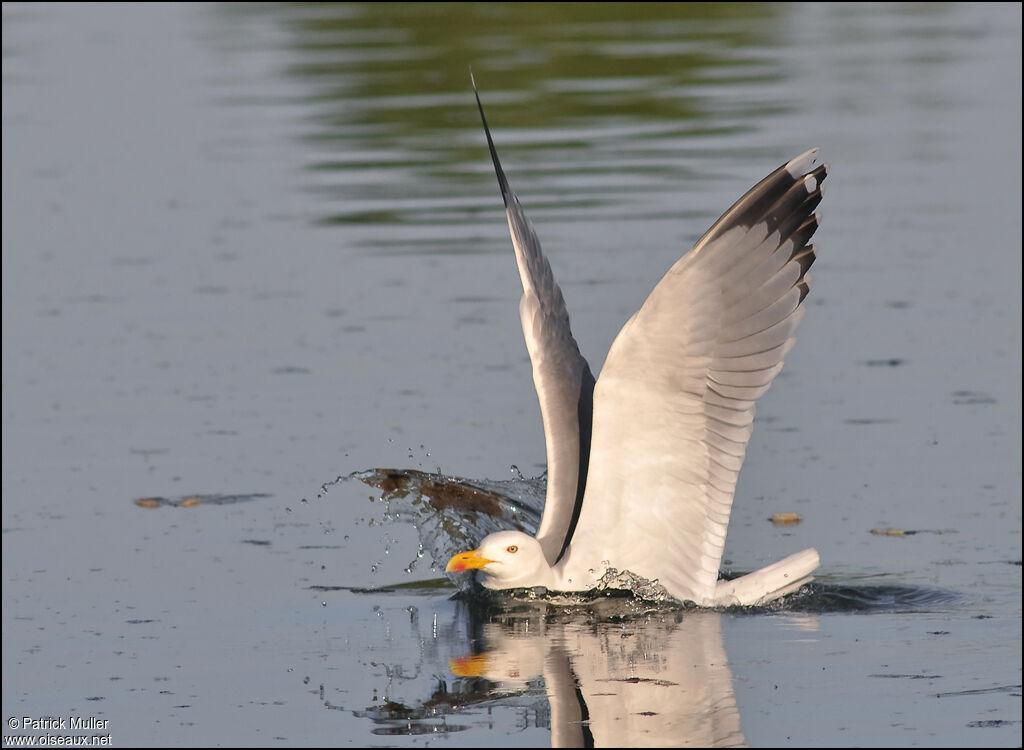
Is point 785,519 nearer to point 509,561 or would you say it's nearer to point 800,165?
point 509,561

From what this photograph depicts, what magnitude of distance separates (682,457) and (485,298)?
18.7ft

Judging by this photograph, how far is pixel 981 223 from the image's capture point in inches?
595

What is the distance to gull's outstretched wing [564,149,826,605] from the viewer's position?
769 cm

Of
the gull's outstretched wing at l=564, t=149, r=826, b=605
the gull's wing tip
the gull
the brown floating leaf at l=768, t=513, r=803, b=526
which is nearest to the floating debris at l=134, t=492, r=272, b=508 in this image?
the gull

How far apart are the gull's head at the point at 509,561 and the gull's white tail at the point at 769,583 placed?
0.77 meters

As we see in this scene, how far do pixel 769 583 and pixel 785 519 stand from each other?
120 centimetres

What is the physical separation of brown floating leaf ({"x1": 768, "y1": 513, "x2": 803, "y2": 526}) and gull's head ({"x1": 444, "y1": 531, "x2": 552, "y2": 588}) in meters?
1.58

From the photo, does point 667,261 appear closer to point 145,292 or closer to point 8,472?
point 145,292

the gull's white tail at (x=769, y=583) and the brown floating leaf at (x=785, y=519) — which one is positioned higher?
the brown floating leaf at (x=785, y=519)

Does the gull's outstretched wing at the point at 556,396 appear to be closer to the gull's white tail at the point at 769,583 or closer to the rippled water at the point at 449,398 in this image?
the rippled water at the point at 449,398

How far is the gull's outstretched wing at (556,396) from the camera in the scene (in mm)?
8359

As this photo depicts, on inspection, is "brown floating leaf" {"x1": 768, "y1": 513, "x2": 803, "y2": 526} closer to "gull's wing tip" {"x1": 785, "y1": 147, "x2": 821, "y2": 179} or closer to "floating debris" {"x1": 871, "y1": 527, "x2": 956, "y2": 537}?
"floating debris" {"x1": 871, "y1": 527, "x2": 956, "y2": 537}

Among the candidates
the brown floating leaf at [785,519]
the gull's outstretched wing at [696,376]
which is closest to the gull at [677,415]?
the gull's outstretched wing at [696,376]

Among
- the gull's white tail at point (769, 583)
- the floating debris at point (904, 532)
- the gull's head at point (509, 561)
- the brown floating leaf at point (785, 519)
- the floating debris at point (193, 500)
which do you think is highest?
the floating debris at point (193, 500)
